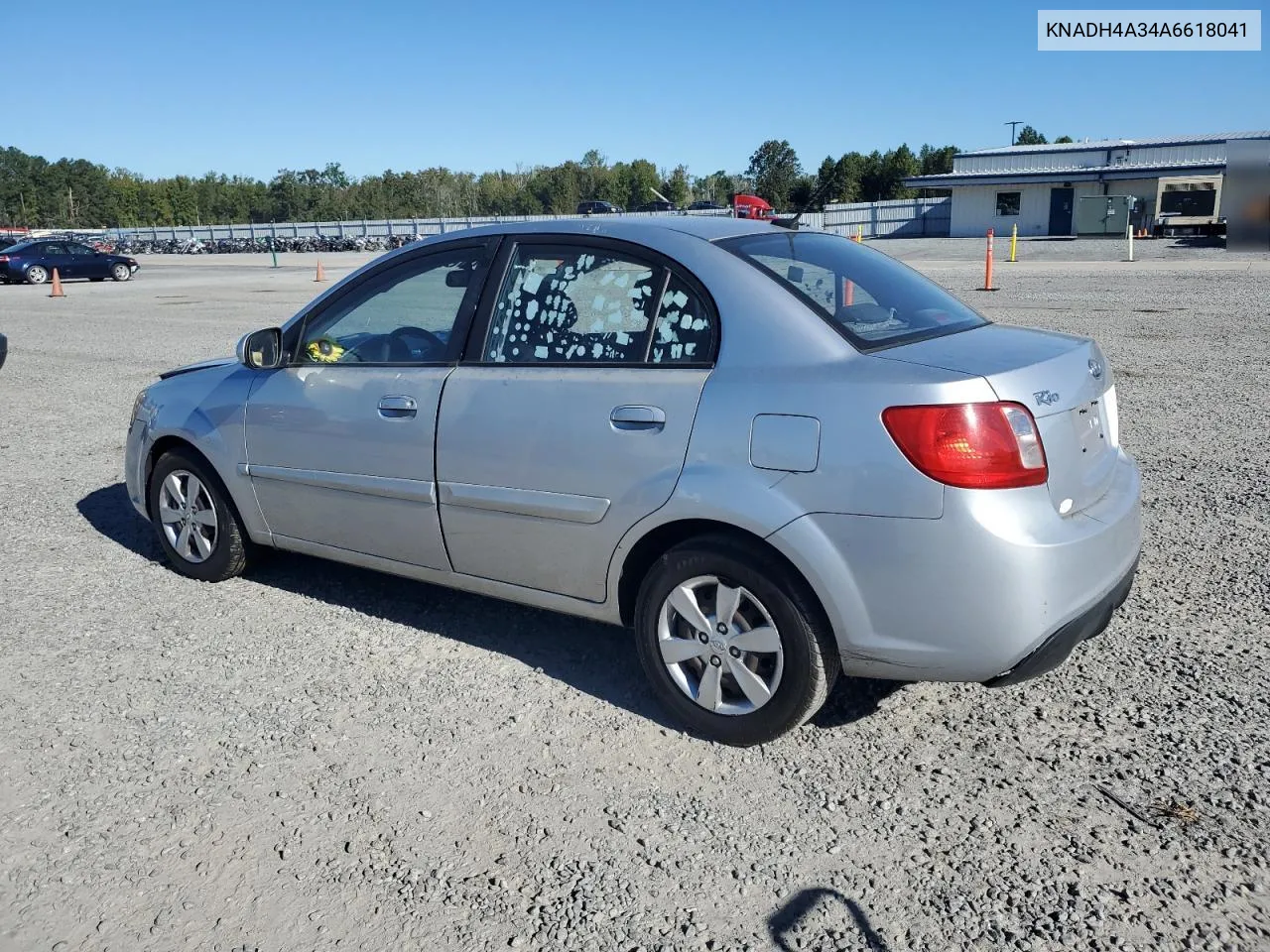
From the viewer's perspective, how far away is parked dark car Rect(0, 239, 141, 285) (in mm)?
33531

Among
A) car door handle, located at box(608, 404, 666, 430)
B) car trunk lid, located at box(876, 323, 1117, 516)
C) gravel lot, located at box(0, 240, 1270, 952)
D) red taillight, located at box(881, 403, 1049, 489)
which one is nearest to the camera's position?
gravel lot, located at box(0, 240, 1270, 952)

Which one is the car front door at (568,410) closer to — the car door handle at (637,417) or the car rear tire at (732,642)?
the car door handle at (637,417)

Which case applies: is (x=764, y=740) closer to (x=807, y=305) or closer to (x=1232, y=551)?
(x=807, y=305)

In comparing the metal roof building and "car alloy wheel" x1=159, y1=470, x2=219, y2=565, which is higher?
the metal roof building

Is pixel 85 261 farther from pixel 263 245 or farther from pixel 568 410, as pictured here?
pixel 263 245

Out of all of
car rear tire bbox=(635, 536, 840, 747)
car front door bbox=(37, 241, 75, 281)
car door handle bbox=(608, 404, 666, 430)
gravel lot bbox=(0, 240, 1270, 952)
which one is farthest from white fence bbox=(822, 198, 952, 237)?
car rear tire bbox=(635, 536, 840, 747)

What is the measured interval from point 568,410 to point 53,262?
35967 millimetres

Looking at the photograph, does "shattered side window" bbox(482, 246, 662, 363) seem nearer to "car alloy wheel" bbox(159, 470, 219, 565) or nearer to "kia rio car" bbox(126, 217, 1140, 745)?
"kia rio car" bbox(126, 217, 1140, 745)

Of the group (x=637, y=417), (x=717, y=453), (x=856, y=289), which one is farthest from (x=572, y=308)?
(x=856, y=289)

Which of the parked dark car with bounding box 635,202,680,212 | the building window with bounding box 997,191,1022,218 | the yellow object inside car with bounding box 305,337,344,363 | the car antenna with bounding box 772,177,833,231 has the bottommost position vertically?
the yellow object inside car with bounding box 305,337,344,363

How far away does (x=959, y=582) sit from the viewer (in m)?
2.94

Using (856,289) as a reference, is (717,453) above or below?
below

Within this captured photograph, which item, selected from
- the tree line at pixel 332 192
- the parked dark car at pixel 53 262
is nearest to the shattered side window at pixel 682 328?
the parked dark car at pixel 53 262

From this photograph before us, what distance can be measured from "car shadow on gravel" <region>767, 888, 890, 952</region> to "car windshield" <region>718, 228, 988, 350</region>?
160cm
